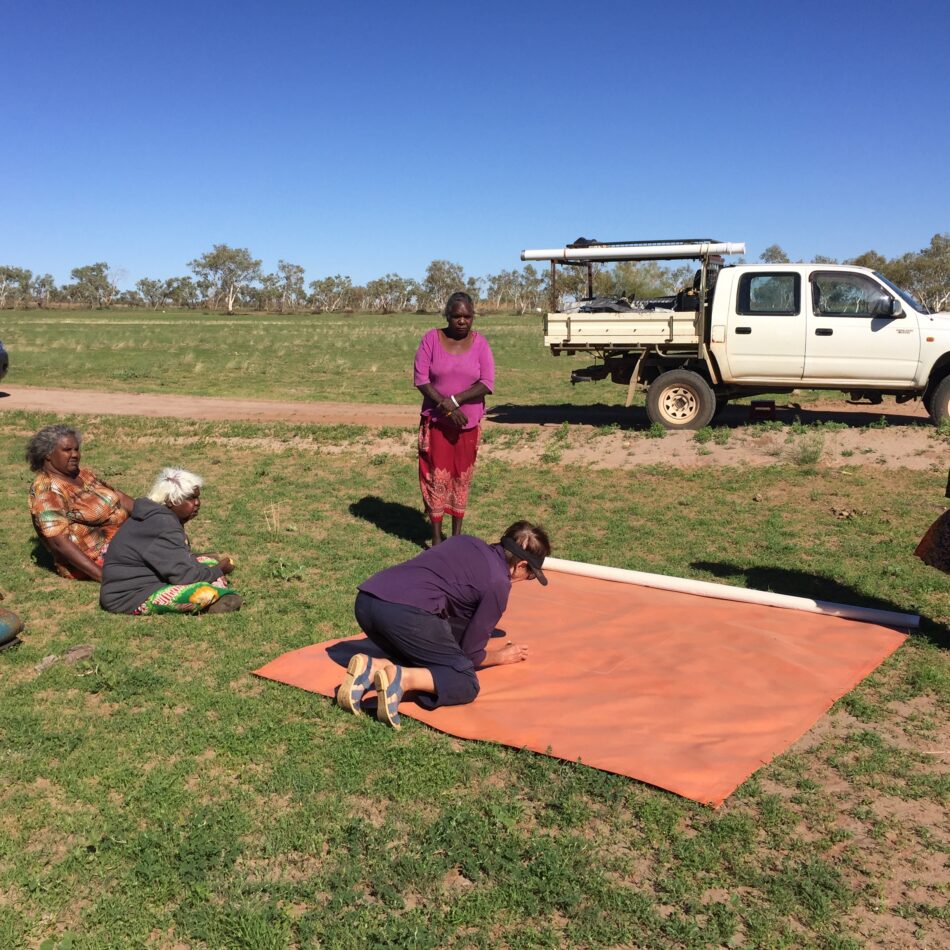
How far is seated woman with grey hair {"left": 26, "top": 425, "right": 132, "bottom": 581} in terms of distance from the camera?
675cm

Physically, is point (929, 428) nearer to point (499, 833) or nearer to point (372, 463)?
point (372, 463)

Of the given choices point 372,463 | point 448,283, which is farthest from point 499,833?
point 448,283

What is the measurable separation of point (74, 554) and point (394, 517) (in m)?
3.45

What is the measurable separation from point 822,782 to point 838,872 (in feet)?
2.24

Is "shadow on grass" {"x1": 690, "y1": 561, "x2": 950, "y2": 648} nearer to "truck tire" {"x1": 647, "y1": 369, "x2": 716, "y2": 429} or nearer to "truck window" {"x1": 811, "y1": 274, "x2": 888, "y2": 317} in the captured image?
"truck tire" {"x1": 647, "y1": 369, "x2": 716, "y2": 429}

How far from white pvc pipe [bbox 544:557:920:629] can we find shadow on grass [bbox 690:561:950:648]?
0.18 meters

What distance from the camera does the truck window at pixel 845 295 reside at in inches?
463

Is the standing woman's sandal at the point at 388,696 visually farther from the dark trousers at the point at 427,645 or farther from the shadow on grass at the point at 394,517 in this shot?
the shadow on grass at the point at 394,517

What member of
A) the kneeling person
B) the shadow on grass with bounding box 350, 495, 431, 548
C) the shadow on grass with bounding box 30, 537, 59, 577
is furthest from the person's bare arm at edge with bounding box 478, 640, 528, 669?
the shadow on grass with bounding box 30, 537, 59, 577

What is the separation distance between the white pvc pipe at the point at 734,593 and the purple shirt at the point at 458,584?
1686 mm

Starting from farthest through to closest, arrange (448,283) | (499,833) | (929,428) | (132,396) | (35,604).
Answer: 1. (448,283)
2. (132,396)
3. (929,428)
4. (35,604)
5. (499,833)

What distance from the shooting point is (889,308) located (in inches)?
459

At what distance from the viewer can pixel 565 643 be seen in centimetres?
561

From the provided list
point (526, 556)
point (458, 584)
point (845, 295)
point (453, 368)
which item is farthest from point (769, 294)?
point (458, 584)
